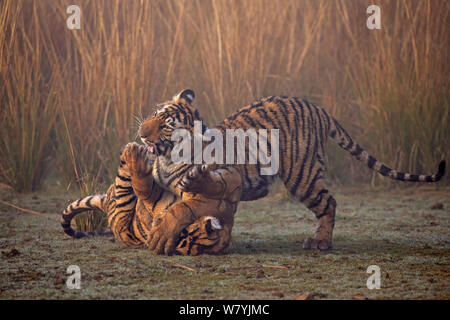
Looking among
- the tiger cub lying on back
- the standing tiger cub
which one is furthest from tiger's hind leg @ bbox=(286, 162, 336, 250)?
the tiger cub lying on back

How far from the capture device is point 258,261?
3.13 meters

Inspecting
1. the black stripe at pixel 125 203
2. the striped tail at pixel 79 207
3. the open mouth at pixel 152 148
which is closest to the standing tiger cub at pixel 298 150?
the open mouth at pixel 152 148

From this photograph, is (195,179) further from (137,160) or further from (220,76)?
(220,76)

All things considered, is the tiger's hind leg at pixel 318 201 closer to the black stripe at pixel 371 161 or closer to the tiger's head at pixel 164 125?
the black stripe at pixel 371 161

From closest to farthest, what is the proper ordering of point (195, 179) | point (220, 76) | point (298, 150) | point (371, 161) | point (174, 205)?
point (195, 179), point (174, 205), point (298, 150), point (371, 161), point (220, 76)

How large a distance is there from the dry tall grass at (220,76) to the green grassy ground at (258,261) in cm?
60

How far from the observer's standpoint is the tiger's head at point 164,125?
3.18 m

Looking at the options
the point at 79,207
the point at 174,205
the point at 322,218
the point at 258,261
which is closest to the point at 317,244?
the point at 322,218

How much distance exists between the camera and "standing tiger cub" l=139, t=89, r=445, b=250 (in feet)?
11.3

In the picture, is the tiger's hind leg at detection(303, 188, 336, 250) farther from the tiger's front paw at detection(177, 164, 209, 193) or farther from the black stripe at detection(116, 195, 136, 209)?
the black stripe at detection(116, 195, 136, 209)

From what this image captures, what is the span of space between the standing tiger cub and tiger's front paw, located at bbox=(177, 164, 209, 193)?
0.36 metres

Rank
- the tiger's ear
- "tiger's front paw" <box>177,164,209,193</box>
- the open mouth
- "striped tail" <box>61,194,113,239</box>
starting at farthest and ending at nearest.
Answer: "striped tail" <box>61,194,113,239</box> < the tiger's ear < the open mouth < "tiger's front paw" <box>177,164,209,193</box>

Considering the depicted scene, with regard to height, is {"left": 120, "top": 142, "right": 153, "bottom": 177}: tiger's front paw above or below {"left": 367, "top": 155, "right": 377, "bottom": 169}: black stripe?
above

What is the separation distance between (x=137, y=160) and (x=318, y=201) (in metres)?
1.08
